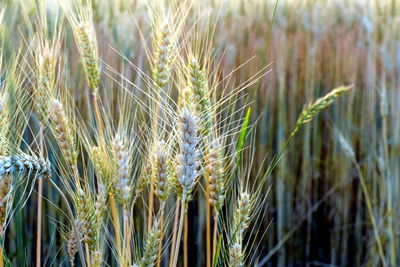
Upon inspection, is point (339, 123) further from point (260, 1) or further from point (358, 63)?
point (260, 1)

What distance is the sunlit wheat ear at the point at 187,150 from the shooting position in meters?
0.96

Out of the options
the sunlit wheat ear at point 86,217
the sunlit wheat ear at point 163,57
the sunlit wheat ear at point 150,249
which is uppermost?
the sunlit wheat ear at point 163,57

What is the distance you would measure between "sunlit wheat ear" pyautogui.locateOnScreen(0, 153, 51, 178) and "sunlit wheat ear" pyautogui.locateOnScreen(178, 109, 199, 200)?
194 mm

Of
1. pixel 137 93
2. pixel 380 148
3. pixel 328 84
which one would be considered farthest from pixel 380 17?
pixel 137 93

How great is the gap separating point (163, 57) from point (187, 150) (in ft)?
0.70

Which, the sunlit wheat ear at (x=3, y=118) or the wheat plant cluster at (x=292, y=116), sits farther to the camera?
the wheat plant cluster at (x=292, y=116)

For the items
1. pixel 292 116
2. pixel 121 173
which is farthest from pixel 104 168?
pixel 292 116

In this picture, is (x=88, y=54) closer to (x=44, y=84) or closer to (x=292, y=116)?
(x=44, y=84)

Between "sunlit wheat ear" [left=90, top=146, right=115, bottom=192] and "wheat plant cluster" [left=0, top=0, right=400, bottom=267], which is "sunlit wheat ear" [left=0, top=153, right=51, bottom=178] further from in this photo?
"wheat plant cluster" [left=0, top=0, right=400, bottom=267]

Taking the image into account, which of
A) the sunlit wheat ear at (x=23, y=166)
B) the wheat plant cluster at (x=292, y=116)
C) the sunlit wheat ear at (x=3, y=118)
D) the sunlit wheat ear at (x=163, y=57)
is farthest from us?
the wheat plant cluster at (x=292, y=116)

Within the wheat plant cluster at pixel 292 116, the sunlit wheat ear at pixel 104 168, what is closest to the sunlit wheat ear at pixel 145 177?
the sunlit wheat ear at pixel 104 168

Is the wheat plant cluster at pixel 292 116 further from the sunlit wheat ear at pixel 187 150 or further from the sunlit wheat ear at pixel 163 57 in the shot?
the sunlit wheat ear at pixel 187 150

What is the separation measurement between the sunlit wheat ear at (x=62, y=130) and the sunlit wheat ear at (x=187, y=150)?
0.19 meters

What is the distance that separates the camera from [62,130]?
1050 mm
